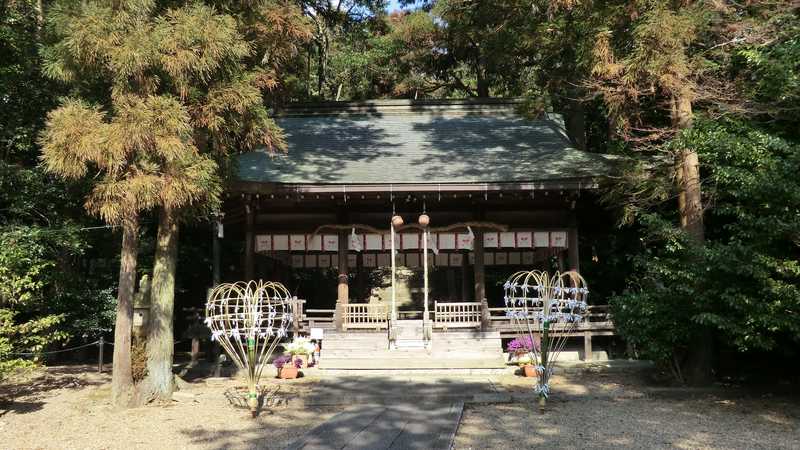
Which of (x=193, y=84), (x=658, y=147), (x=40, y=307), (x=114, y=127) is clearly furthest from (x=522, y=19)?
(x=40, y=307)

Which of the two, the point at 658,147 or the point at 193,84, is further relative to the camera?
the point at 658,147

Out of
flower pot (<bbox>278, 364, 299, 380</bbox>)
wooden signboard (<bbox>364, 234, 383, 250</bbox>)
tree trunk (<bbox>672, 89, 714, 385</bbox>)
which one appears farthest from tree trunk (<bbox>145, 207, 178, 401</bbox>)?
tree trunk (<bbox>672, 89, 714, 385</bbox>)

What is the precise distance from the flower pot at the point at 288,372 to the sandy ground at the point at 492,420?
59cm

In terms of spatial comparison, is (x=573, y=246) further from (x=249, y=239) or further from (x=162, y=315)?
(x=162, y=315)

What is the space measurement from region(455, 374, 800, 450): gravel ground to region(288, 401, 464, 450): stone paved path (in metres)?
0.23

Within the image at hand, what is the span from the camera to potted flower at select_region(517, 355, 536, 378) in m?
9.49

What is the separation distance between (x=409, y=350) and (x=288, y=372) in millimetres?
2469

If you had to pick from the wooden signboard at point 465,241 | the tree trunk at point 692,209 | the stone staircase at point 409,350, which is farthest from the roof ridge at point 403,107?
the tree trunk at point 692,209

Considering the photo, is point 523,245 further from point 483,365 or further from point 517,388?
point 517,388

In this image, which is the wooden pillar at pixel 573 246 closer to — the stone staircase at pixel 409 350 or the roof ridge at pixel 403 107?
the stone staircase at pixel 409 350

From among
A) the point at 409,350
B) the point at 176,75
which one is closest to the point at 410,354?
the point at 409,350

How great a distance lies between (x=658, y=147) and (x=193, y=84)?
721 cm

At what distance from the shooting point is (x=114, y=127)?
22.6 ft

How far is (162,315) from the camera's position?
325 inches
